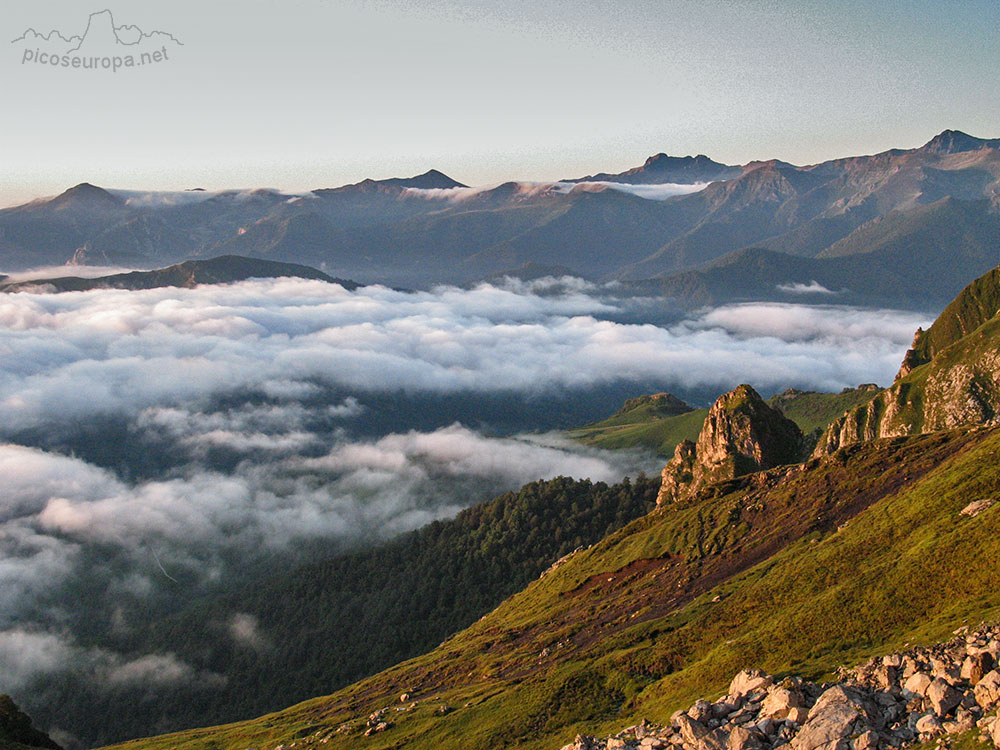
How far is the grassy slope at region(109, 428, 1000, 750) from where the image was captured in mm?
72312

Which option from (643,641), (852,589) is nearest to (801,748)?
(852,589)

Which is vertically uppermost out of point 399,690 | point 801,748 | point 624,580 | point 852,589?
point 801,748

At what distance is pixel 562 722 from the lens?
282 feet

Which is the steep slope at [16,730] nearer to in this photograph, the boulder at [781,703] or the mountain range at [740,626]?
the mountain range at [740,626]

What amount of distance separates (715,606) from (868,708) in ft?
199

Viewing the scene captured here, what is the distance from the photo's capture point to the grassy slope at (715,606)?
2847 inches

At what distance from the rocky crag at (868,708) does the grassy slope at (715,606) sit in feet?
35.3

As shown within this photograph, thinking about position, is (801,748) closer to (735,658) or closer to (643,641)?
(735,658)

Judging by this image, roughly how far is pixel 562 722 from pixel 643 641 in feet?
68.4

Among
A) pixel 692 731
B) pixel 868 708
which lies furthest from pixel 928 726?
pixel 692 731

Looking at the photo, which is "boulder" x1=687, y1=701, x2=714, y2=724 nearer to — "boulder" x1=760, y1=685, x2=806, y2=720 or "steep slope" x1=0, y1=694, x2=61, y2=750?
"boulder" x1=760, y1=685, x2=806, y2=720

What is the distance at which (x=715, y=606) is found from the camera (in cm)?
10419

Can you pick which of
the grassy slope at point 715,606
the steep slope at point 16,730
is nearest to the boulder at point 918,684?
the grassy slope at point 715,606

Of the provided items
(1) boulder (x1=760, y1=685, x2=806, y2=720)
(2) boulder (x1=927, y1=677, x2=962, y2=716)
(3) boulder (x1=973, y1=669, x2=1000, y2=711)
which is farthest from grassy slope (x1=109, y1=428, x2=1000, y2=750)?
(3) boulder (x1=973, y1=669, x2=1000, y2=711)
